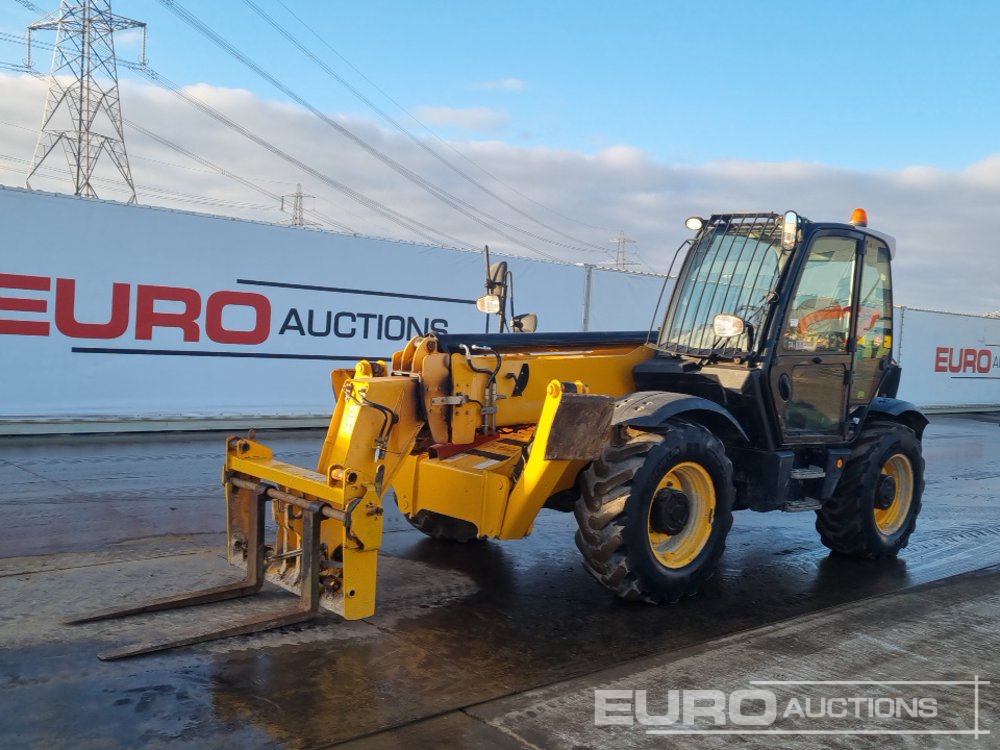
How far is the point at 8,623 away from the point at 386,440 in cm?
215

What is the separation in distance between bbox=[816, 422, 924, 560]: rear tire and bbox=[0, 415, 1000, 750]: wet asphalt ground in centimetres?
20

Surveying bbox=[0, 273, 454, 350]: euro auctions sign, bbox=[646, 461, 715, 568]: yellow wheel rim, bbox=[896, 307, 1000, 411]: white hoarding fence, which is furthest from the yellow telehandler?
bbox=[896, 307, 1000, 411]: white hoarding fence

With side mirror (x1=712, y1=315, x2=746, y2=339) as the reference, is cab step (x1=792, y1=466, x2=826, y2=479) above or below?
below

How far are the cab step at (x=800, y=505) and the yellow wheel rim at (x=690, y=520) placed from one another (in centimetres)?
84

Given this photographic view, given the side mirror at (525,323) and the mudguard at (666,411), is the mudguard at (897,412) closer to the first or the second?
the mudguard at (666,411)

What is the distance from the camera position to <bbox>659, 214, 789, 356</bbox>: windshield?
6.38 metres

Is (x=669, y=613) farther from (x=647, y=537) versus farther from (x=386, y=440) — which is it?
(x=386, y=440)

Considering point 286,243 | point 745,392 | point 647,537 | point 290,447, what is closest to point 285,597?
point 647,537

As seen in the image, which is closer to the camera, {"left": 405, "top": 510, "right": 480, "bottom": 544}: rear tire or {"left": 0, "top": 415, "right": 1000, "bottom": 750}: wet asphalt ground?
{"left": 0, "top": 415, "right": 1000, "bottom": 750}: wet asphalt ground

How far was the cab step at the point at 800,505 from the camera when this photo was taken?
635cm

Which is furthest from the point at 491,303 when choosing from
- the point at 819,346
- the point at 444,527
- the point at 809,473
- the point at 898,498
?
the point at 898,498

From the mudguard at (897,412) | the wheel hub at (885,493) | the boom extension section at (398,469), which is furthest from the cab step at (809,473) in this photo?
the boom extension section at (398,469)

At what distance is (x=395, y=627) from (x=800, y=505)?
313 centimetres

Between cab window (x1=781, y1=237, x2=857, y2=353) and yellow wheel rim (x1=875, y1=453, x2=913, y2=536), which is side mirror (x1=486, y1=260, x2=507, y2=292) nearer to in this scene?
cab window (x1=781, y1=237, x2=857, y2=353)
